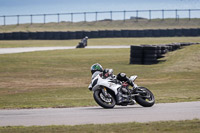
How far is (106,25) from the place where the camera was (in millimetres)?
97625

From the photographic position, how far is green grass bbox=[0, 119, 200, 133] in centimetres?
1002

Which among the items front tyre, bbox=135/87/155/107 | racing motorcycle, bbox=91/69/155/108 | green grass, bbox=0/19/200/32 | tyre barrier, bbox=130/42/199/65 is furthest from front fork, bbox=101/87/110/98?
green grass, bbox=0/19/200/32

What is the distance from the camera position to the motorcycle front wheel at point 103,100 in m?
13.6

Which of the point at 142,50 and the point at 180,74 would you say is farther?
the point at 142,50

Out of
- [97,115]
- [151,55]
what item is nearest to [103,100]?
[97,115]

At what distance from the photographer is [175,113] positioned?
1242 cm

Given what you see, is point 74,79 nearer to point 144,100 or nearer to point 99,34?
point 144,100

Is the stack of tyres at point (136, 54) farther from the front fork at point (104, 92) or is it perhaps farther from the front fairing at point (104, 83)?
the front fork at point (104, 92)

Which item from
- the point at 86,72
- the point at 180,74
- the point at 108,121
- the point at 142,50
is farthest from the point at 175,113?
the point at 142,50

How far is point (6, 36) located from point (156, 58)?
1690 inches

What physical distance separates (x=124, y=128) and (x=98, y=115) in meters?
2.11

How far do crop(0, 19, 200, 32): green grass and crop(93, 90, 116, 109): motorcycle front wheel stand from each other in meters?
78.2

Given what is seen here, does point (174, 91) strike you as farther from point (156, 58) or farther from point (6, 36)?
point (6, 36)

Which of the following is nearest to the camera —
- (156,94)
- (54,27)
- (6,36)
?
(156,94)
